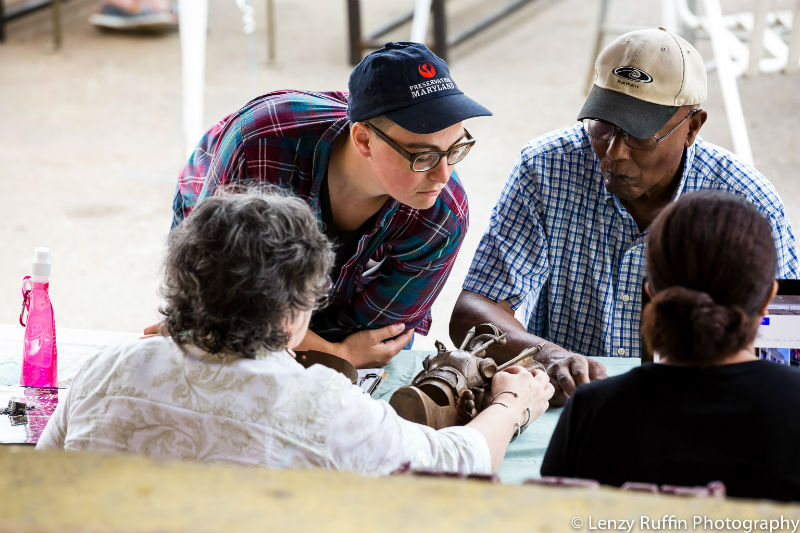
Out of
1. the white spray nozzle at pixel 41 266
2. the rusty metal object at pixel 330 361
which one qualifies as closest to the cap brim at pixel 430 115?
the rusty metal object at pixel 330 361

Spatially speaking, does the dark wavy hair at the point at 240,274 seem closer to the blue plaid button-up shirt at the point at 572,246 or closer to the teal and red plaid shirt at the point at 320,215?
the teal and red plaid shirt at the point at 320,215

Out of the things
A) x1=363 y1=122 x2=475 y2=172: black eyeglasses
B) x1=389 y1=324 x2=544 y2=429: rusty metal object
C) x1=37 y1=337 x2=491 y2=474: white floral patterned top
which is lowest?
x1=389 y1=324 x2=544 y2=429: rusty metal object

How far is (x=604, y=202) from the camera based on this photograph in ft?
8.52

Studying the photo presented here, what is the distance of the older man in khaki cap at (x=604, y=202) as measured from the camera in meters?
2.37

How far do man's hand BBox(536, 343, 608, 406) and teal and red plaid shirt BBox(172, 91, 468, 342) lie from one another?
42cm

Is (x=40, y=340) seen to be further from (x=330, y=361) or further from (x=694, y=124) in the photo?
(x=694, y=124)

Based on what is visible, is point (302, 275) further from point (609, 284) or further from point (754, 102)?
point (754, 102)

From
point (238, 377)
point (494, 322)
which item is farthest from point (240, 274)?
point (494, 322)

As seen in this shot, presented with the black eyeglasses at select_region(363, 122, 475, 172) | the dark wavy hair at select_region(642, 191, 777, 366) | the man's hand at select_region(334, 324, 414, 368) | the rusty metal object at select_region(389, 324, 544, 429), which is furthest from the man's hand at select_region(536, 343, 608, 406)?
the dark wavy hair at select_region(642, 191, 777, 366)

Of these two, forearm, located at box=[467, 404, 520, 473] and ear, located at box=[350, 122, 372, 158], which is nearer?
forearm, located at box=[467, 404, 520, 473]

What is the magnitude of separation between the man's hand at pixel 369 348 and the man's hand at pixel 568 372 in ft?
1.30

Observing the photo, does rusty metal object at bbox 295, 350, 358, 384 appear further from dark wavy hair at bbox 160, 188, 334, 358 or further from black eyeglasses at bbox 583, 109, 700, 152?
black eyeglasses at bbox 583, 109, 700, 152

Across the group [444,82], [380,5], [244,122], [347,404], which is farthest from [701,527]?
[380,5]

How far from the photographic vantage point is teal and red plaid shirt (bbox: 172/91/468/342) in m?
2.28
